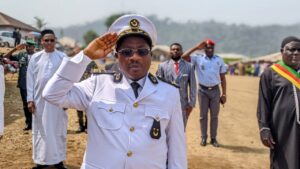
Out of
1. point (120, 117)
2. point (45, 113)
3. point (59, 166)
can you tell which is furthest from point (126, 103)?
point (59, 166)

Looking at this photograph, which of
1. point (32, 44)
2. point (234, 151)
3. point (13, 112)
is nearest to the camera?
point (32, 44)

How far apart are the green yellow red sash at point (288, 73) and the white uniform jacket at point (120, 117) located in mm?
2442

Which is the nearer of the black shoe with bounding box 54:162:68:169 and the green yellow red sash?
the green yellow red sash

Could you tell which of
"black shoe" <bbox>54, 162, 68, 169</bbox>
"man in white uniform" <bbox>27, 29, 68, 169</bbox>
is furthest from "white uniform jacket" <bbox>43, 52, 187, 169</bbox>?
"black shoe" <bbox>54, 162, 68, 169</bbox>

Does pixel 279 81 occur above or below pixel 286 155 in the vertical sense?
above

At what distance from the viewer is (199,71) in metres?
7.79

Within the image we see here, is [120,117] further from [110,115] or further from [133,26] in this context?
[133,26]

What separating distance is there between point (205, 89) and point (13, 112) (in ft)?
18.6

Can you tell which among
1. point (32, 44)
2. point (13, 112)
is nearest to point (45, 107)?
point (32, 44)

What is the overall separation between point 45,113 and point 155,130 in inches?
139

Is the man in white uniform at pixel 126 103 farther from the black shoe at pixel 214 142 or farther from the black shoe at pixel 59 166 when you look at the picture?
the black shoe at pixel 214 142

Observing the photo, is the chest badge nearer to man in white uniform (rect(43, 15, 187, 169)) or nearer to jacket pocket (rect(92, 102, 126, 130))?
man in white uniform (rect(43, 15, 187, 169))

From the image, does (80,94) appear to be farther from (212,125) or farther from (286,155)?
(212,125)

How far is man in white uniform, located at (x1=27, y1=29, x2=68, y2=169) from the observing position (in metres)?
5.44
